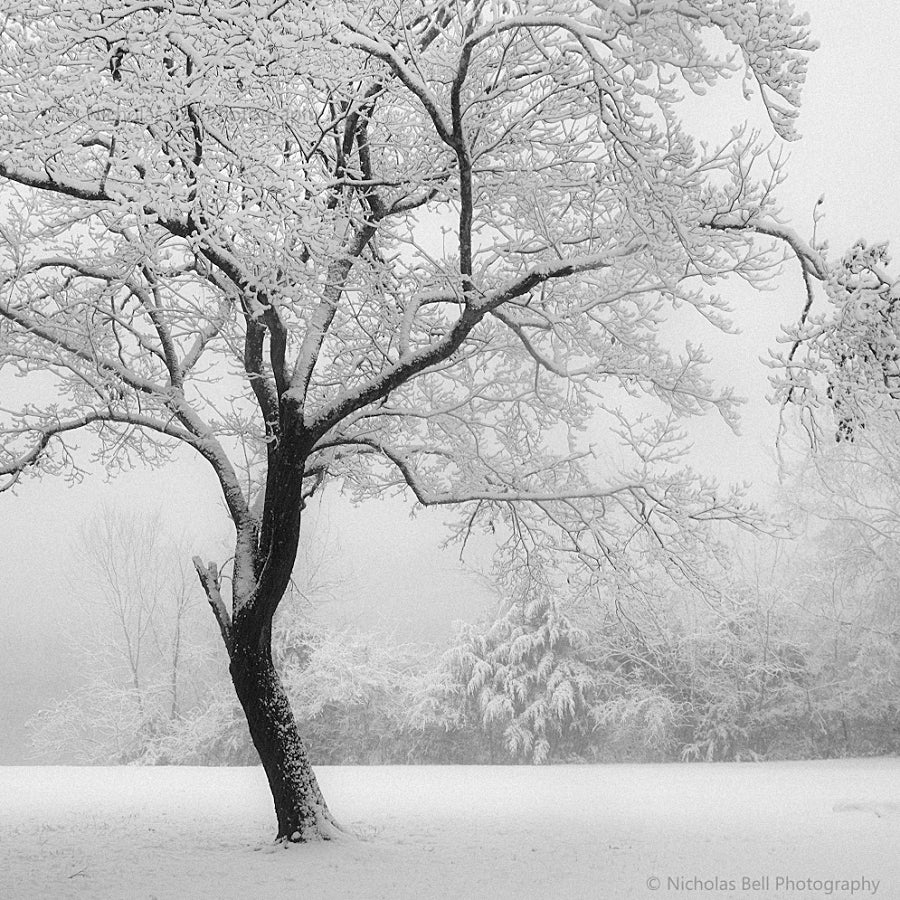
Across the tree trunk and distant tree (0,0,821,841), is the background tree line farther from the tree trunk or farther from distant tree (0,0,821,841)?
the tree trunk

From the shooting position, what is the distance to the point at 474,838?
806cm

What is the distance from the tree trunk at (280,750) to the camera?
7.50m

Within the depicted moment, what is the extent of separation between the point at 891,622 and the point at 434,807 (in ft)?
36.8

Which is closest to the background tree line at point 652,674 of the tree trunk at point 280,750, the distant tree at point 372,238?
the distant tree at point 372,238

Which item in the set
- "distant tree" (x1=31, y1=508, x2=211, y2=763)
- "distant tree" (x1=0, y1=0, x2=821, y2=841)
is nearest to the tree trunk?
"distant tree" (x1=0, y1=0, x2=821, y2=841)

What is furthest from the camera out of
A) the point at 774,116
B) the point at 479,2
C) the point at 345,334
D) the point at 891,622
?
the point at 891,622

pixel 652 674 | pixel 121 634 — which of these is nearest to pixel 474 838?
pixel 652 674

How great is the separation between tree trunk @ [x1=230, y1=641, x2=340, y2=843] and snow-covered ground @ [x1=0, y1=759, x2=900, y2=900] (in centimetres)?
29

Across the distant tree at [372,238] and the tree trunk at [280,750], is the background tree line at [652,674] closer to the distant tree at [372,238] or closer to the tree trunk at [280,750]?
the distant tree at [372,238]

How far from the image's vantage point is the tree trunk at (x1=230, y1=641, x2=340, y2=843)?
295 inches

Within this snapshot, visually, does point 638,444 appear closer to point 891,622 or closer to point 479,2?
point 479,2

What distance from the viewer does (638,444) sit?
29.9ft

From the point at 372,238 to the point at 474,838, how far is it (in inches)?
234

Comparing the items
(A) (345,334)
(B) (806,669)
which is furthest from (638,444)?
(B) (806,669)
